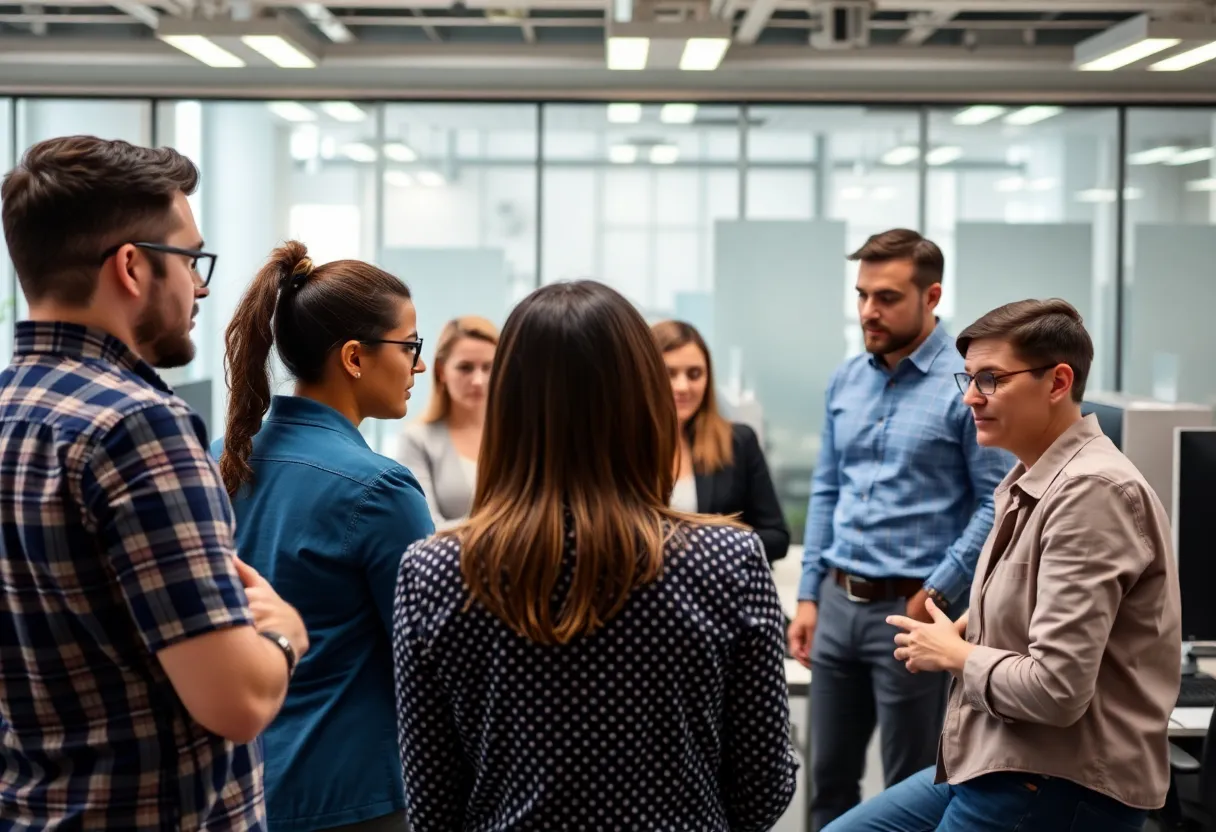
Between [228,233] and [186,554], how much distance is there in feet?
18.0

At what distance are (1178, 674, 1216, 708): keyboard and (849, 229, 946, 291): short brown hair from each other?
1.11 metres

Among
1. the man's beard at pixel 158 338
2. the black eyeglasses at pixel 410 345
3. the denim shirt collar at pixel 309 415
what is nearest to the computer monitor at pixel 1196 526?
the black eyeglasses at pixel 410 345

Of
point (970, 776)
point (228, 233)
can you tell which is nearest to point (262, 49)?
point (228, 233)

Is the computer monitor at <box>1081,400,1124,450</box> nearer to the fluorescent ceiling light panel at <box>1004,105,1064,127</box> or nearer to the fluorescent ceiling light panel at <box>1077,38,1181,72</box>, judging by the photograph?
the fluorescent ceiling light panel at <box>1077,38,1181,72</box>

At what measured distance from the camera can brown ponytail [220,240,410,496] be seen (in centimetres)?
164

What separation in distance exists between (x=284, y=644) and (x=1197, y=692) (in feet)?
8.03

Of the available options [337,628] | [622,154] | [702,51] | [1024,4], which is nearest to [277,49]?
[702,51]

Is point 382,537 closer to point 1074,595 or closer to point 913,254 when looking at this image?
point 1074,595

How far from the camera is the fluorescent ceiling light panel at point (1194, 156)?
20.0ft

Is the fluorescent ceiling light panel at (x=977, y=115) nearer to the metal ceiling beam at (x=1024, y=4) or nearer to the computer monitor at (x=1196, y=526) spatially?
the metal ceiling beam at (x=1024, y=4)

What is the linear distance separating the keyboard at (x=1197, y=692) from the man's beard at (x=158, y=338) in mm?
2401

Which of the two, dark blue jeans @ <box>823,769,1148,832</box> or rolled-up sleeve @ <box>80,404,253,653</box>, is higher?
rolled-up sleeve @ <box>80,404,253,653</box>

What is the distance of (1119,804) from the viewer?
1.75m

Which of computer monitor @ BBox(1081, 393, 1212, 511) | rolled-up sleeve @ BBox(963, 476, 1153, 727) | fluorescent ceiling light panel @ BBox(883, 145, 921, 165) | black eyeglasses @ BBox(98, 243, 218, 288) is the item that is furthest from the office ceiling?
black eyeglasses @ BBox(98, 243, 218, 288)
